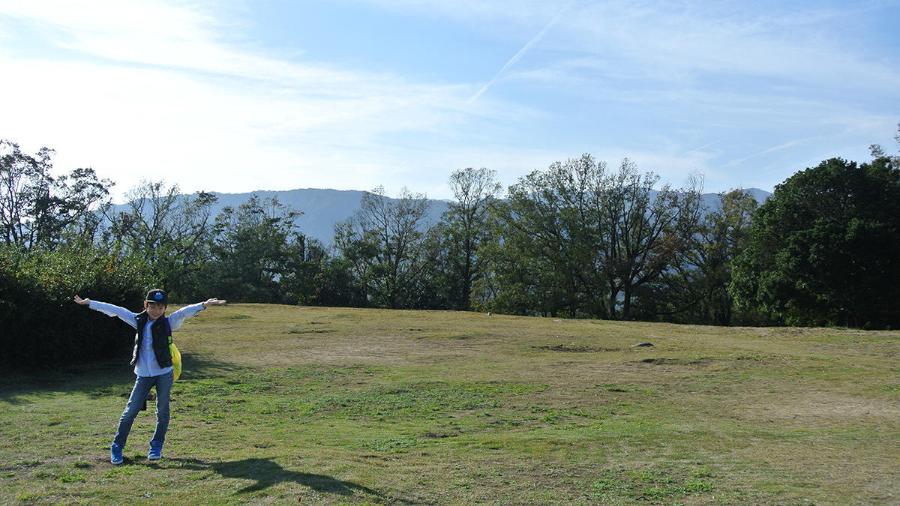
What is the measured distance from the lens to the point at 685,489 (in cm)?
719

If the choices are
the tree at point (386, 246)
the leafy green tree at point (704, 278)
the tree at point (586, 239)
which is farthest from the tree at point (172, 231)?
the leafy green tree at point (704, 278)

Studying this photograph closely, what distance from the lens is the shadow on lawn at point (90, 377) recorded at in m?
13.5

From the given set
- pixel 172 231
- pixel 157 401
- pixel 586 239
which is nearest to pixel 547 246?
pixel 586 239

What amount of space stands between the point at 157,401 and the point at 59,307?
10.2 m

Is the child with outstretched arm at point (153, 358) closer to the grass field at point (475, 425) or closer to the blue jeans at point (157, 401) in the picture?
the blue jeans at point (157, 401)

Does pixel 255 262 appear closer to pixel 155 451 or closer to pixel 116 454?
pixel 155 451

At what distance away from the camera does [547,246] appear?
5197 centimetres

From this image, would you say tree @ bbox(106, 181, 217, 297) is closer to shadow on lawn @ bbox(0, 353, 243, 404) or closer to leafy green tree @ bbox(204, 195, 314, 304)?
leafy green tree @ bbox(204, 195, 314, 304)

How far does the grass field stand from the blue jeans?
37 cm

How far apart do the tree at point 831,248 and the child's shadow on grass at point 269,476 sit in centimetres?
3058

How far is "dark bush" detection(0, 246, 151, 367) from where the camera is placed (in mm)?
15383

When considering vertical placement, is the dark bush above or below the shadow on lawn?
above

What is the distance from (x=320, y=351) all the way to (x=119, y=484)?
13511 mm

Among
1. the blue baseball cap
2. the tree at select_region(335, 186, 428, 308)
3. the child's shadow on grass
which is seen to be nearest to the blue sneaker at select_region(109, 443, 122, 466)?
the child's shadow on grass
